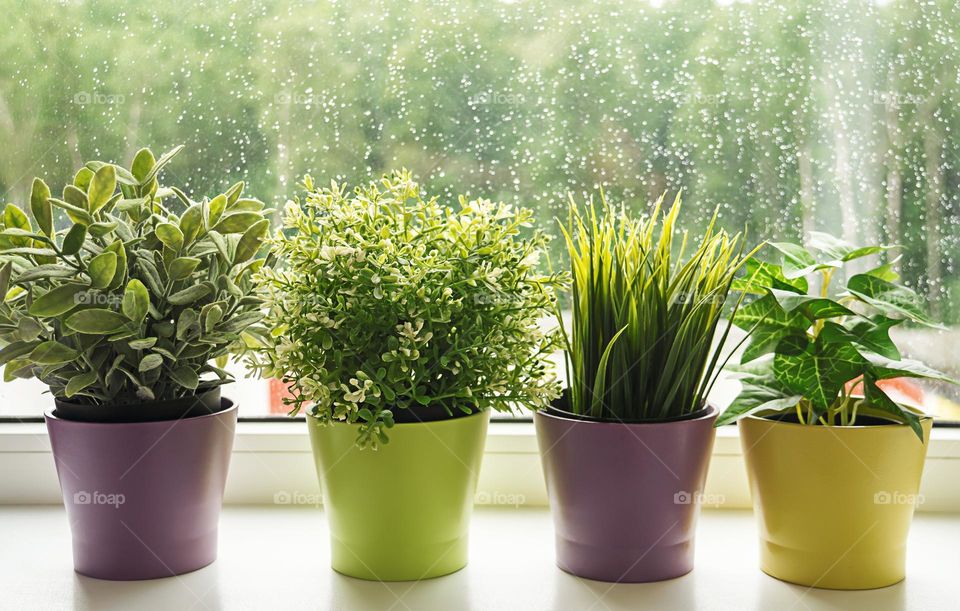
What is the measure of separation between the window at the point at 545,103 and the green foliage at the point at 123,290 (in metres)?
0.30

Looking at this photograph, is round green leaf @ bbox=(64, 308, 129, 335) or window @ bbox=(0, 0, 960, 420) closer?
round green leaf @ bbox=(64, 308, 129, 335)

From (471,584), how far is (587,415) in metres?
0.20

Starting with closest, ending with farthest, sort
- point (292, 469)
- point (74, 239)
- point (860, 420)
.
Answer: point (74, 239)
point (860, 420)
point (292, 469)

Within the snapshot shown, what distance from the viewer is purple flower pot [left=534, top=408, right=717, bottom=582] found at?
800 mm

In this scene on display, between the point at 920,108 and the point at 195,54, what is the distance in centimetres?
93

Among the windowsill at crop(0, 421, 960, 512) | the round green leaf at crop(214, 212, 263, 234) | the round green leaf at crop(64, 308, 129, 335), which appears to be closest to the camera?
the round green leaf at crop(64, 308, 129, 335)

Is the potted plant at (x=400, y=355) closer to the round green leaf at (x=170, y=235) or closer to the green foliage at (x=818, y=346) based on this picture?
the round green leaf at (x=170, y=235)

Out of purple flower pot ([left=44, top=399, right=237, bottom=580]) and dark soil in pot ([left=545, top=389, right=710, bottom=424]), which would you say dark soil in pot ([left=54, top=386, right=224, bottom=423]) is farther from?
dark soil in pot ([left=545, top=389, right=710, bottom=424])

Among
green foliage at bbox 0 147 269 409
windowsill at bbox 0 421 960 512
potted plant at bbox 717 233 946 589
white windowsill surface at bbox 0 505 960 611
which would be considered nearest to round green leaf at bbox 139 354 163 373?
green foliage at bbox 0 147 269 409

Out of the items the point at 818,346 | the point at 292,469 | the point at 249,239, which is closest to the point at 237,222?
the point at 249,239

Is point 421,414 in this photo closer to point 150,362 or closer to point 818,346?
point 150,362

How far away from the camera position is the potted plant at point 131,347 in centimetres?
78

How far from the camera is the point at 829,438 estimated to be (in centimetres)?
78

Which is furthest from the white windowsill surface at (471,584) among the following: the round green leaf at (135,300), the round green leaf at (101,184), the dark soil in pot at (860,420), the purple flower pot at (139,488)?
the round green leaf at (101,184)
